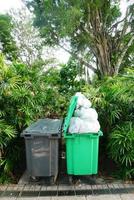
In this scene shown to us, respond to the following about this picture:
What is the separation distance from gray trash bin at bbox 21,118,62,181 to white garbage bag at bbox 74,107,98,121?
1.70 ft

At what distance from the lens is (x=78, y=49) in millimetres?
15273

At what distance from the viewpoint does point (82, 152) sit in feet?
12.1

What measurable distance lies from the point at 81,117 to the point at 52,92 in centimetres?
309

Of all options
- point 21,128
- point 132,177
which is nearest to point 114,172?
point 132,177

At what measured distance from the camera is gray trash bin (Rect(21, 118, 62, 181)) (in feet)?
11.9

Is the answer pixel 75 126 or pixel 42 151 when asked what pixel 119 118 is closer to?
pixel 75 126

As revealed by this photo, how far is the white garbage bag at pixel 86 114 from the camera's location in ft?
12.5

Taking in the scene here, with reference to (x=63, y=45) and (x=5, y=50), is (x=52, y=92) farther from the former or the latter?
(x=5, y=50)

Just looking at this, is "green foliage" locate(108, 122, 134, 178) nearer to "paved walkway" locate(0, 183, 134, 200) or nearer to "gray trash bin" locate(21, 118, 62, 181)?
"paved walkway" locate(0, 183, 134, 200)

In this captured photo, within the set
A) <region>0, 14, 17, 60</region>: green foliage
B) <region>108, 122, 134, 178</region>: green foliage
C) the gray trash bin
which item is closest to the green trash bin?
the gray trash bin

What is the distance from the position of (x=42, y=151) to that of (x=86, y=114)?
0.95 metres

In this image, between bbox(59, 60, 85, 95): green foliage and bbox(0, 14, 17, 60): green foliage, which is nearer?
bbox(59, 60, 85, 95): green foliage

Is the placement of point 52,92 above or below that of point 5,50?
below

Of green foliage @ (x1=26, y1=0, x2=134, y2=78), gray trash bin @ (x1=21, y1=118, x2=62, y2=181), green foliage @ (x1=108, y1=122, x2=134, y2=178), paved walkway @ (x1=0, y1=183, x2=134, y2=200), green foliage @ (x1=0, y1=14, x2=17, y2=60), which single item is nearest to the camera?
paved walkway @ (x1=0, y1=183, x2=134, y2=200)
